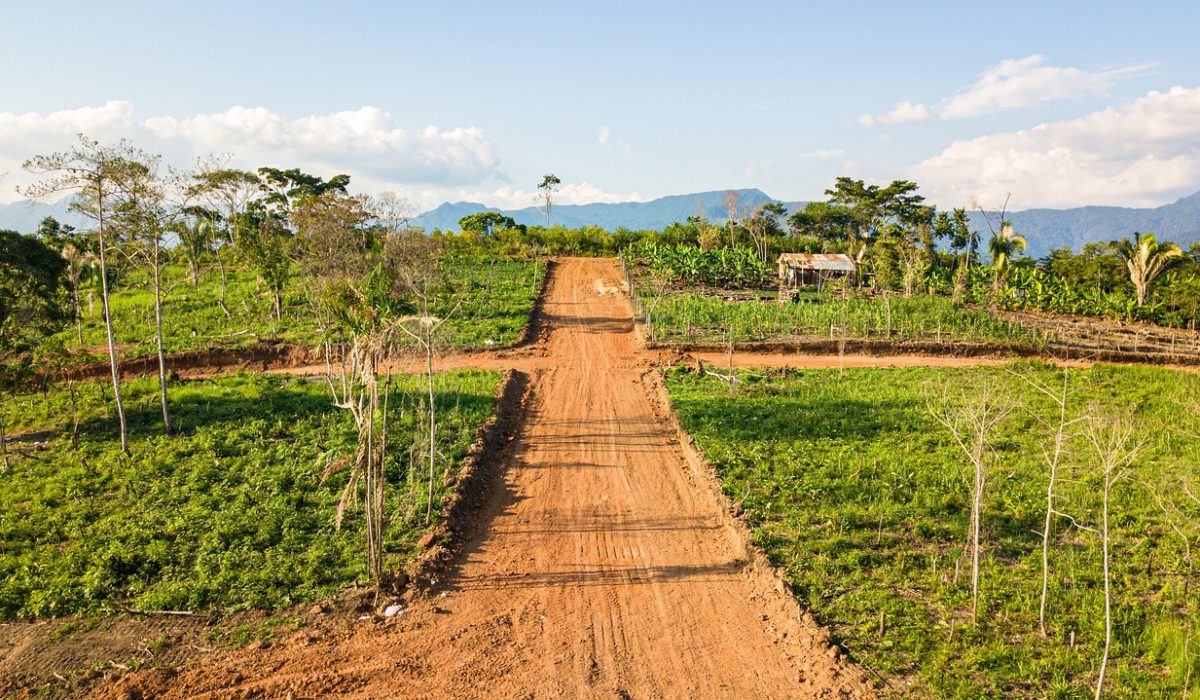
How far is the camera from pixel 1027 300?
3612 cm

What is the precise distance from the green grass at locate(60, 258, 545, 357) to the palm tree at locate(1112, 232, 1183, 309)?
3106 cm

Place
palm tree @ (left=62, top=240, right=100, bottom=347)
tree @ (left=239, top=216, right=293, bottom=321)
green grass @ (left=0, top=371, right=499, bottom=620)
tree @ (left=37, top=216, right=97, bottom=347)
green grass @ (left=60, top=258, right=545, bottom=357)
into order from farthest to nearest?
1. palm tree @ (left=62, top=240, right=100, bottom=347)
2. tree @ (left=37, top=216, right=97, bottom=347)
3. green grass @ (left=60, top=258, right=545, bottom=357)
4. tree @ (left=239, top=216, right=293, bottom=321)
5. green grass @ (left=0, top=371, right=499, bottom=620)

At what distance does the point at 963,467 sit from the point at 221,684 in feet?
42.5

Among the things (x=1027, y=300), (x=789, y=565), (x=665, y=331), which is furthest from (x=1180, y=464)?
(x=1027, y=300)

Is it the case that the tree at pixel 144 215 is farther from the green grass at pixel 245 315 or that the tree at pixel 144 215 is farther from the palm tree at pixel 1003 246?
the palm tree at pixel 1003 246

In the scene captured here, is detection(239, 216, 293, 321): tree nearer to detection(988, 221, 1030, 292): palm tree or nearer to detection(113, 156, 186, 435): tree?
detection(113, 156, 186, 435): tree

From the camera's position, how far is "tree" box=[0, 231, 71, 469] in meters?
15.3

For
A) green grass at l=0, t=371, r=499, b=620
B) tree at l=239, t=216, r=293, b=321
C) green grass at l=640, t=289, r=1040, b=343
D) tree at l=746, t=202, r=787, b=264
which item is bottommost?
green grass at l=0, t=371, r=499, b=620

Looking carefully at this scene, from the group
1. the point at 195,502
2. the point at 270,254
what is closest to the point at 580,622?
the point at 195,502

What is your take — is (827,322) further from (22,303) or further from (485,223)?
(485,223)

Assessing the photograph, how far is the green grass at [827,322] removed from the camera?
26.9m

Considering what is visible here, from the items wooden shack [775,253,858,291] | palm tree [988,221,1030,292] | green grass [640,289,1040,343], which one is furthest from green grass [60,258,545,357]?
palm tree [988,221,1030,292]

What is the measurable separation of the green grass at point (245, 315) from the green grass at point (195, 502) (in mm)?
5541

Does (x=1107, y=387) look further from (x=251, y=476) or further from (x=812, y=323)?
(x=251, y=476)
